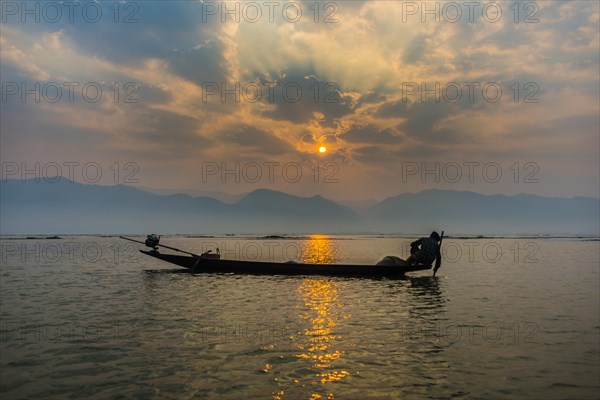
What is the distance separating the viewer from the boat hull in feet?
111

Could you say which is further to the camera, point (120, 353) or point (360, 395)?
point (120, 353)

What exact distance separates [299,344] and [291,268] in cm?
2146

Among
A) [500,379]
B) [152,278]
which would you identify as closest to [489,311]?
[500,379]

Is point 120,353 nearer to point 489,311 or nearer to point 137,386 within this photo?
point 137,386

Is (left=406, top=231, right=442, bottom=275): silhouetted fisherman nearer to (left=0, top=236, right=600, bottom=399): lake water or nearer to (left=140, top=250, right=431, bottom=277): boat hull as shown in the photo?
(left=140, top=250, right=431, bottom=277): boat hull

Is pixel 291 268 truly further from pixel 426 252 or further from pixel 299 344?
pixel 299 344

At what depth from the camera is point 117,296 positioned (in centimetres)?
2456

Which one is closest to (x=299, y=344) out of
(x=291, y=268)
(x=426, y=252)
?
(x=291, y=268)

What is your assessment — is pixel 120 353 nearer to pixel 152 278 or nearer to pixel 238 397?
pixel 238 397

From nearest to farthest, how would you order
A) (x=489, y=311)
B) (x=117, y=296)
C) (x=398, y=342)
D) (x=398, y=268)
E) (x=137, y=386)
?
1. (x=137, y=386)
2. (x=398, y=342)
3. (x=489, y=311)
4. (x=117, y=296)
5. (x=398, y=268)

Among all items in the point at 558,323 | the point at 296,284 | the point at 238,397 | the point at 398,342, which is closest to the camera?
the point at 238,397

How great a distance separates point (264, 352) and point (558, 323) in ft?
40.7

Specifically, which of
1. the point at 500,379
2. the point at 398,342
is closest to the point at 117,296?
the point at 398,342

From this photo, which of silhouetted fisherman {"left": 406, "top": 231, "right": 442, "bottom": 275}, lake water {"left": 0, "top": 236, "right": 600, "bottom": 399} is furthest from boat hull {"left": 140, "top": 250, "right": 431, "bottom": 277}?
lake water {"left": 0, "top": 236, "right": 600, "bottom": 399}
